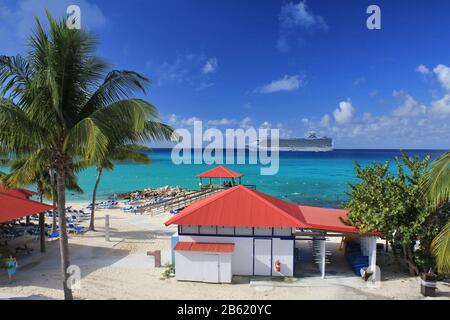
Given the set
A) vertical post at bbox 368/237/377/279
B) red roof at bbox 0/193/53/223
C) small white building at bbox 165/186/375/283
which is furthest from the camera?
red roof at bbox 0/193/53/223

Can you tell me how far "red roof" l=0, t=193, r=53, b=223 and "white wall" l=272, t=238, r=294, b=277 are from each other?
1069 centimetres

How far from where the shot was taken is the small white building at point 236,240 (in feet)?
36.3

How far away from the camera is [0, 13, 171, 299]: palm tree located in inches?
272

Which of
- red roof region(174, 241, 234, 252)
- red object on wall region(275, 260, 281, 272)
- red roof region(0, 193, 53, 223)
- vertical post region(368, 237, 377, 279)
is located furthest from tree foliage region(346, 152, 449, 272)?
red roof region(0, 193, 53, 223)

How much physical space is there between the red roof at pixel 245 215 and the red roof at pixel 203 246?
0.83 meters

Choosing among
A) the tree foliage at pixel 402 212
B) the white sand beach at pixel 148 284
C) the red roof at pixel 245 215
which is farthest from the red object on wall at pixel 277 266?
the tree foliage at pixel 402 212

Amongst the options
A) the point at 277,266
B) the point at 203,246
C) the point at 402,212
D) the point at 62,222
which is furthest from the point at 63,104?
the point at 402,212

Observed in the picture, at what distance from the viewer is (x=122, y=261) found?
529 inches

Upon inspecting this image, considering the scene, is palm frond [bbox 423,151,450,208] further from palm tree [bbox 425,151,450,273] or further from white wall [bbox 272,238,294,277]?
white wall [bbox 272,238,294,277]

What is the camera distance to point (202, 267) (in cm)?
1109

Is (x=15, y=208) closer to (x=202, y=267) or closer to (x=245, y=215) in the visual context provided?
(x=202, y=267)

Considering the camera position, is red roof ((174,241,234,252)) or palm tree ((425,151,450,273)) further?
red roof ((174,241,234,252))

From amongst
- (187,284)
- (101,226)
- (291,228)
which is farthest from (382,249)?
(101,226)

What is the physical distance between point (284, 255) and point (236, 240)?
1.99 m
